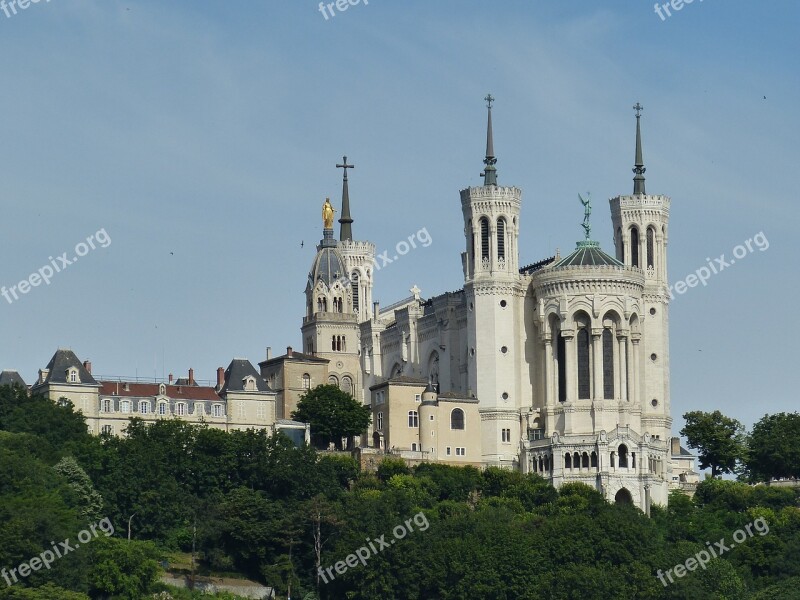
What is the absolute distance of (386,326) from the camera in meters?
169

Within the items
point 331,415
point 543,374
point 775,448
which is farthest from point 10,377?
point 775,448

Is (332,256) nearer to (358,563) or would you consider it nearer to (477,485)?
(477,485)

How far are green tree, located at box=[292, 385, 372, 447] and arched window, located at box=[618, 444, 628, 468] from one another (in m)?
15.1

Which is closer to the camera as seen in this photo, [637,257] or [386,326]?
[637,257]

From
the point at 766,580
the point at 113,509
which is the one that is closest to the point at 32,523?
the point at 113,509

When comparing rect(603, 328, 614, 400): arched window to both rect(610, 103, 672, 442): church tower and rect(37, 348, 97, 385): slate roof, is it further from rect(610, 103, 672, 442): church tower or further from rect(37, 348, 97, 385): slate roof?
rect(37, 348, 97, 385): slate roof

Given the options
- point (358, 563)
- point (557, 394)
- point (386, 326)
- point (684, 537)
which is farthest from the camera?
point (386, 326)

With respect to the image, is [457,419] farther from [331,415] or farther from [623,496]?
[623,496]

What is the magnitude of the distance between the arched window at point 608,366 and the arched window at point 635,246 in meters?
9.59

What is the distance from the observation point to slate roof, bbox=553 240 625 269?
150m

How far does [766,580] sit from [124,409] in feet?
124

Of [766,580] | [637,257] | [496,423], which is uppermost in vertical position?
[637,257]

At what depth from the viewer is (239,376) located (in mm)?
147625

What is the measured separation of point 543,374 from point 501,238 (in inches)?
336
